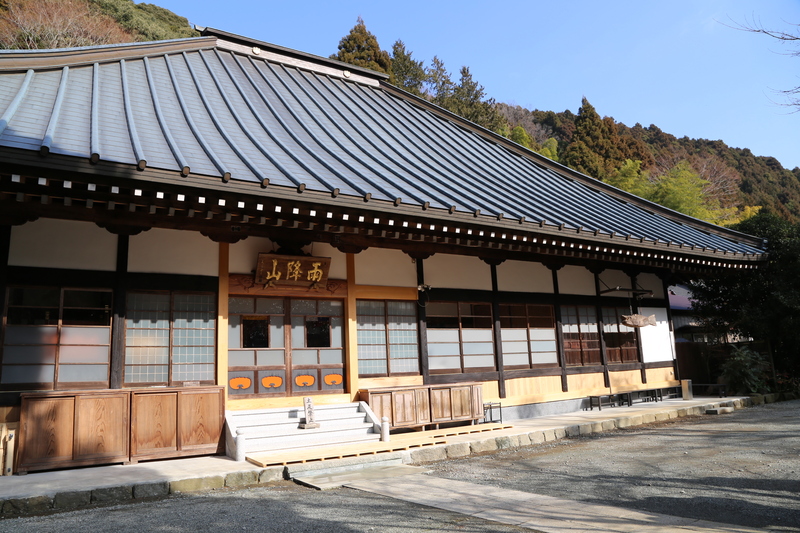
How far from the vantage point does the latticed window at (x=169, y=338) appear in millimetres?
7656

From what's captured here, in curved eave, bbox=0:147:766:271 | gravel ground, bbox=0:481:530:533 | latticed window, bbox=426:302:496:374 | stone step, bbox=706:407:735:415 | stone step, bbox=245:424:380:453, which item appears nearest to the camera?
gravel ground, bbox=0:481:530:533

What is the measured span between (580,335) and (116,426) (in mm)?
9024

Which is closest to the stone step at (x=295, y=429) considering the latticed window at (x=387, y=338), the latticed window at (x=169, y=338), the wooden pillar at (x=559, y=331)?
the latticed window at (x=169, y=338)

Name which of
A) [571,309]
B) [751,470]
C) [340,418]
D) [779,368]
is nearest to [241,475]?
[340,418]

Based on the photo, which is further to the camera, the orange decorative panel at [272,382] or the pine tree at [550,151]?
the pine tree at [550,151]

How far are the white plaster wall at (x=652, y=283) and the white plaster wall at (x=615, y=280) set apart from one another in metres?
0.46

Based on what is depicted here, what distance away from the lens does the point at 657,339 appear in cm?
1361

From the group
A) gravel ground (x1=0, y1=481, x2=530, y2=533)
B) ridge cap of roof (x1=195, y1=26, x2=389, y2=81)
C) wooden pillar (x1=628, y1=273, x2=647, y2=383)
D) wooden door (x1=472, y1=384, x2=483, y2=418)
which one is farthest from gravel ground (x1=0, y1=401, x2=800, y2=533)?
ridge cap of roof (x1=195, y1=26, x2=389, y2=81)

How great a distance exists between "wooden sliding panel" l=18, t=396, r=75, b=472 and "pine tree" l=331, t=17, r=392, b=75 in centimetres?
2744

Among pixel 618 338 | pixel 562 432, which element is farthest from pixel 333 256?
pixel 618 338

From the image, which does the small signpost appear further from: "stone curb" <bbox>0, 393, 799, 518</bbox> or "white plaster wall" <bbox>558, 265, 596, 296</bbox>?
"white plaster wall" <bbox>558, 265, 596, 296</bbox>

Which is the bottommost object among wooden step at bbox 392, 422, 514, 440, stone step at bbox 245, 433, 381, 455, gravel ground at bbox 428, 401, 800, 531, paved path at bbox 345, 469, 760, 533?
gravel ground at bbox 428, 401, 800, 531

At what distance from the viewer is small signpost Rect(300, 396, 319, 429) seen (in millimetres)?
8000

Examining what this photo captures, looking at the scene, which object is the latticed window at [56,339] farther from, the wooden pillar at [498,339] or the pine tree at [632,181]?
the pine tree at [632,181]
